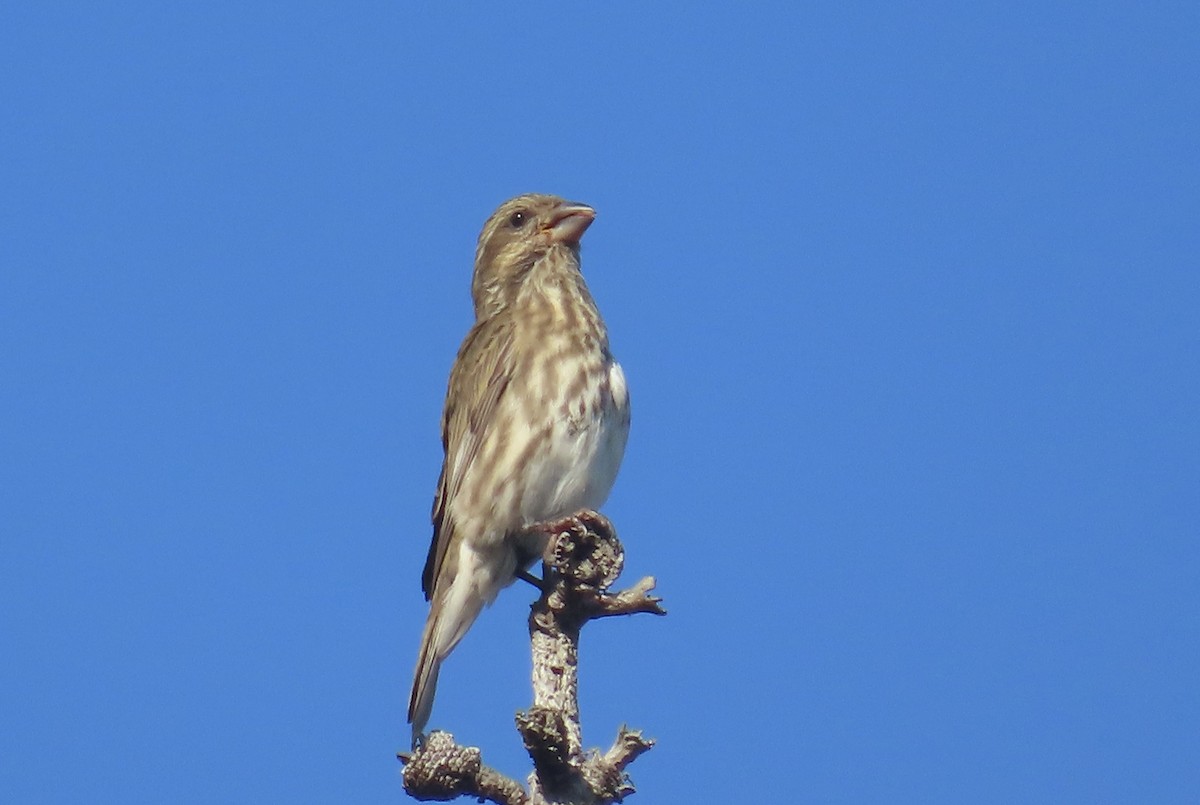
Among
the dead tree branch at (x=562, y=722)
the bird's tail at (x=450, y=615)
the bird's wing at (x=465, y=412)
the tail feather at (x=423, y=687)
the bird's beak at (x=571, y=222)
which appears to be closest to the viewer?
the dead tree branch at (x=562, y=722)

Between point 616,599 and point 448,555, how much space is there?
7.10 ft

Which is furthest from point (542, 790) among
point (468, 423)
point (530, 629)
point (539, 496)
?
point (468, 423)

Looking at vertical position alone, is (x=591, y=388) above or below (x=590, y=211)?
below

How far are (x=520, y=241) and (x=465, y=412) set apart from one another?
1.24 metres

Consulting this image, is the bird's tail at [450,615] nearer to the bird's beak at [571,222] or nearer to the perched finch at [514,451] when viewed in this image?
the perched finch at [514,451]

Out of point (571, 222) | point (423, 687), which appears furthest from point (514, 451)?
point (571, 222)

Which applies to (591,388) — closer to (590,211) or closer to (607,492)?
(607,492)

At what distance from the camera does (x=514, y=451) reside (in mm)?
7711

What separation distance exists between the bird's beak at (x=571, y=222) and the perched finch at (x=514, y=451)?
0.58 m

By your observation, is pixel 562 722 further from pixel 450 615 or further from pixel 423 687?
pixel 450 615

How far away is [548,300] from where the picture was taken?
332 inches

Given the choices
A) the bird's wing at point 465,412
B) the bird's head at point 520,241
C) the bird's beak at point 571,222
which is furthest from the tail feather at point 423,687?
the bird's beak at point 571,222

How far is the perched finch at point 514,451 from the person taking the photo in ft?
25.1

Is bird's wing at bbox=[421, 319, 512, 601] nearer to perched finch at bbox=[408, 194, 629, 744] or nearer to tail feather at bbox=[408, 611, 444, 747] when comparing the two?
perched finch at bbox=[408, 194, 629, 744]
